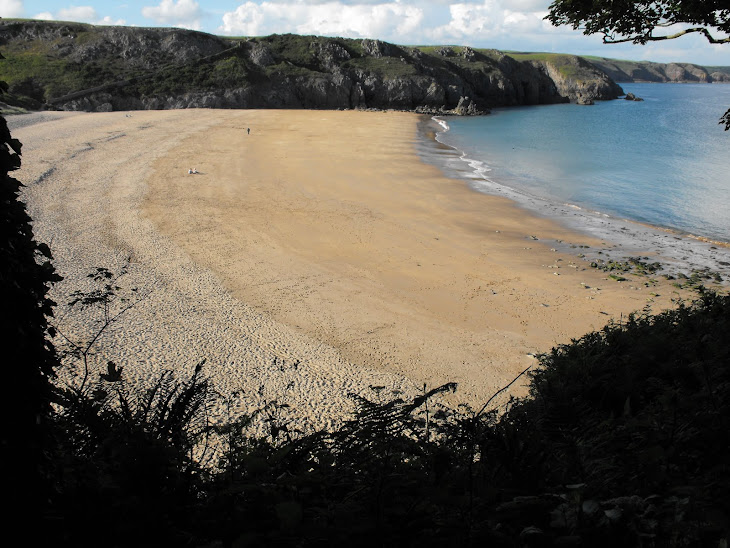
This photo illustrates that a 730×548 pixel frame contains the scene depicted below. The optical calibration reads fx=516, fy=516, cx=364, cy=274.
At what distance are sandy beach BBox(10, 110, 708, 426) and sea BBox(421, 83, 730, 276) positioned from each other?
9.44 feet

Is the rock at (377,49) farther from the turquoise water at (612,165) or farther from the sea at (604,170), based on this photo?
the sea at (604,170)

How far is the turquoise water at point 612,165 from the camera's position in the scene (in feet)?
76.7

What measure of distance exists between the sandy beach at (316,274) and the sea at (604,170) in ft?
9.44

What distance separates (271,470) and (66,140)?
35438mm

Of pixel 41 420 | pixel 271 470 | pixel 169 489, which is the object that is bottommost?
pixel 271 470

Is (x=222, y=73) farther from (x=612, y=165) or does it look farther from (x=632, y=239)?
(x=632, y=239)

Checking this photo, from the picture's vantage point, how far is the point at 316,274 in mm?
13969

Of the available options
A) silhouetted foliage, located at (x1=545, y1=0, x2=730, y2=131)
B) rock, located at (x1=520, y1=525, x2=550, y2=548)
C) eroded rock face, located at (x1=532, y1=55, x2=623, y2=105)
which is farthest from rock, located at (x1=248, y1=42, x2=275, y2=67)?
rock, located at (x1=520, y1=525, x2=550, y2=548)

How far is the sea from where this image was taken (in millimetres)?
21703

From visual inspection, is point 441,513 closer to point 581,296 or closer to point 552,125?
point 581,296

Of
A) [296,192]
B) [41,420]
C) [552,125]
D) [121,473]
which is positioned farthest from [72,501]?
[552,125]

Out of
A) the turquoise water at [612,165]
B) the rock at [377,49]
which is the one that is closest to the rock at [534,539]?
the turquoise water at [612,165]

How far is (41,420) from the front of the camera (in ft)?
8.80

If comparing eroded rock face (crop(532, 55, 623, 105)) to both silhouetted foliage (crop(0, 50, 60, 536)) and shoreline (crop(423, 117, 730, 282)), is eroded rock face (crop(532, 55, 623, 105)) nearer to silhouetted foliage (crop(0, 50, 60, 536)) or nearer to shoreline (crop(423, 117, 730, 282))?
shoreline (crop(423, 117, 730, 282))
